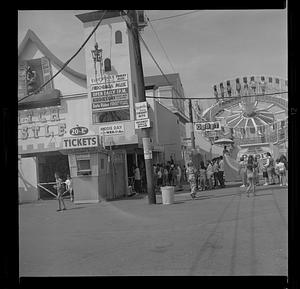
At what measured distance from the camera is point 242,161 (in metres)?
2.97

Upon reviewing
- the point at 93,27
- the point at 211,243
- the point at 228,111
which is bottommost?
the point at 211,243

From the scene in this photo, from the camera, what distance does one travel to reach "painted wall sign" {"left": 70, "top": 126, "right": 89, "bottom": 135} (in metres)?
2.92

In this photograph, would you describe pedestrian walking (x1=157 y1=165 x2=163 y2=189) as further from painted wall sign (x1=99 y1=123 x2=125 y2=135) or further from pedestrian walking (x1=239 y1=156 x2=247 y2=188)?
pedestrian walking (x1=239 y1=156 x2=247 y2=188)

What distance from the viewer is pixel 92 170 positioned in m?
3.23

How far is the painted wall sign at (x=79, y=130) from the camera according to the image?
115 inches

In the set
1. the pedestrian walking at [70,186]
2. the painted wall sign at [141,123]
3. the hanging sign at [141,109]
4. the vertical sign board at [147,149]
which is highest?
the hanging sign at [141,109]

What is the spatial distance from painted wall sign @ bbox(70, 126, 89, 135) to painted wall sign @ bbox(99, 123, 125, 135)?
4.5 inches

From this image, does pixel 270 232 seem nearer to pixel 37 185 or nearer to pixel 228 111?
pixel 228 111

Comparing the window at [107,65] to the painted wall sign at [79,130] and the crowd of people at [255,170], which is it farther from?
the crowd of people at [255,170]

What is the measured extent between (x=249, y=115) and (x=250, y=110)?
4 cm

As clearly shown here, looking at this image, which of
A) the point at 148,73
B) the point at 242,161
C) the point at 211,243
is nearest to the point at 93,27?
the point at 148,73

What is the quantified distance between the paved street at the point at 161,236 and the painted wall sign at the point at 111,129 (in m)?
0.54

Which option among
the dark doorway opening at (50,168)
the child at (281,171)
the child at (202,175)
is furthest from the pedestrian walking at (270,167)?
the dark doorway opening at (50,168)

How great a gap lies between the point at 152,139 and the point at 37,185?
1.01m
